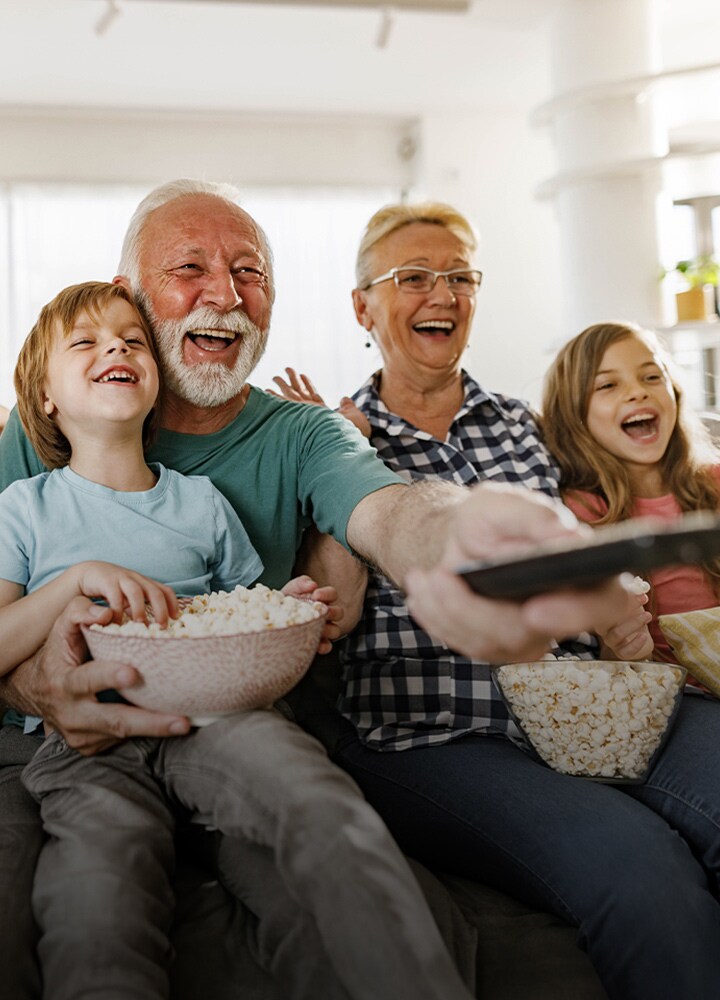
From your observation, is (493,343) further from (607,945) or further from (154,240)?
(607,945)

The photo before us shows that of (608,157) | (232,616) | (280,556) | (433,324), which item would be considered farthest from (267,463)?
(608,157)

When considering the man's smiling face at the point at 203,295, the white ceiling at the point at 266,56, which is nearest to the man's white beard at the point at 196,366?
the man's smiling face at the point at 203,295

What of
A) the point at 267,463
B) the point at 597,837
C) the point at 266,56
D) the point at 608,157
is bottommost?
the point at 597,837

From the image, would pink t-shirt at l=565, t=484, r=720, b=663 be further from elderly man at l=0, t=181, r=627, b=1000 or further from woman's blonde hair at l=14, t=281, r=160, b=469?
woman's blonde hair at l=14, t=281, r=160, b=469

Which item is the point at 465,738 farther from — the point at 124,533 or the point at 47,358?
the point at 47,358

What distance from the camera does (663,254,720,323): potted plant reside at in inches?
213

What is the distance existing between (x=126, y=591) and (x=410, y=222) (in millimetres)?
1382

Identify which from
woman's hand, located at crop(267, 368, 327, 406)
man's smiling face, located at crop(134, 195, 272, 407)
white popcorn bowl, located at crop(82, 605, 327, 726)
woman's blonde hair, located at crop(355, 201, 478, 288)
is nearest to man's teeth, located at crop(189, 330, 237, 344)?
man's smiling face, located at crop(134, 195, 272, 407)

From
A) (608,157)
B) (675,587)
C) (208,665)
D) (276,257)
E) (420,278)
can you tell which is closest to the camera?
(208,665)

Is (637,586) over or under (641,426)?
under

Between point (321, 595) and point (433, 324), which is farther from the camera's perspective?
point (433, 324)

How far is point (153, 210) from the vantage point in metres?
1.74

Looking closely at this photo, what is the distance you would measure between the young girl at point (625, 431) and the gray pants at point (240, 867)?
1.09 metres

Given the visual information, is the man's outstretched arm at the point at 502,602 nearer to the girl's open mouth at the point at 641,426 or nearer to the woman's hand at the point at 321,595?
the woman's hand at the point at 321,595
